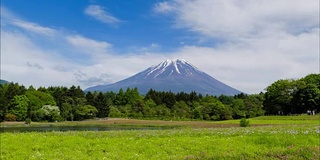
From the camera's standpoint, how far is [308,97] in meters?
76.6

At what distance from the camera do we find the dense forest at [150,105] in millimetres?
81938

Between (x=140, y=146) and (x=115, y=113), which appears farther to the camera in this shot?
(x=115, y=113)

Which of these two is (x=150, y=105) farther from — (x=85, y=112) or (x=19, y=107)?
(x=19, y=107)

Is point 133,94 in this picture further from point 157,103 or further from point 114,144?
point 114,144

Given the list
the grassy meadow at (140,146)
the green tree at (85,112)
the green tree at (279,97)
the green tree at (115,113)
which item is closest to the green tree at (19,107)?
the green tree at (85,112)

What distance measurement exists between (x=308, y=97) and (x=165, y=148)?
71411mm

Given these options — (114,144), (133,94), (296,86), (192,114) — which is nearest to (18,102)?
(133,94)

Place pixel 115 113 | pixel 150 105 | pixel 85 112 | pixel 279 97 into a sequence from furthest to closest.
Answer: pixel 150 105, pixel 115 113, pixel 85 112, pixel 279 97

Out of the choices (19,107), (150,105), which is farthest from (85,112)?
(150,105)

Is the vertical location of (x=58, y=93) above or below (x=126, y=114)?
above

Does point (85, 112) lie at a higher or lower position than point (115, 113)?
higher

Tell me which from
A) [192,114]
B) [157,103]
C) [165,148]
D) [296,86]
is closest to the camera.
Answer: [165,148]

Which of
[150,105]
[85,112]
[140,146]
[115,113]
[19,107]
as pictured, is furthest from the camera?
[150,105]

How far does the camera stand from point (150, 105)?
341ft
